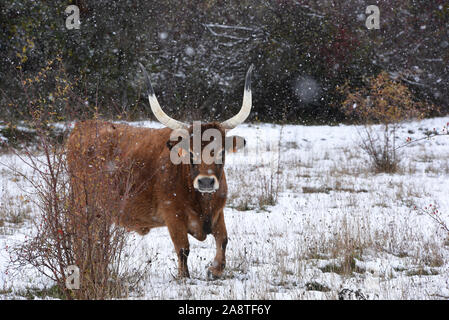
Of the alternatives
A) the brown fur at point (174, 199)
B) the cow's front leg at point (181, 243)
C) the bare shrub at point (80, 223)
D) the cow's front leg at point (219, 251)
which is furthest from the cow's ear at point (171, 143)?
the bare shrub at point (80, 223)

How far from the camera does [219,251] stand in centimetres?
476

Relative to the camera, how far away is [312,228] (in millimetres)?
5965

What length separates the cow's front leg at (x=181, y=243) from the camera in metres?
4.54

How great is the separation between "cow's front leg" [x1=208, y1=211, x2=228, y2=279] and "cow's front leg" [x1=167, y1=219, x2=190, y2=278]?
26 centimetres

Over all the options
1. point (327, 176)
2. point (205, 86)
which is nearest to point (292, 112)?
point (205, 86)

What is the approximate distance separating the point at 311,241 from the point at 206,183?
5.55ft

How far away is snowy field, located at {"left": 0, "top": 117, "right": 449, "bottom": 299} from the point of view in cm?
406

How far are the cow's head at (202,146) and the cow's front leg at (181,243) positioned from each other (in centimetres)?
48

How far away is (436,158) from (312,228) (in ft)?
22.0

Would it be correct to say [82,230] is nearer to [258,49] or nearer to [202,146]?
[202,146]

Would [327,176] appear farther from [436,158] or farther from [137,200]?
[137,200]

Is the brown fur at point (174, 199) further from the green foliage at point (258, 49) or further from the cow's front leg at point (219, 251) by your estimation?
the green foliage at point (258, 49)

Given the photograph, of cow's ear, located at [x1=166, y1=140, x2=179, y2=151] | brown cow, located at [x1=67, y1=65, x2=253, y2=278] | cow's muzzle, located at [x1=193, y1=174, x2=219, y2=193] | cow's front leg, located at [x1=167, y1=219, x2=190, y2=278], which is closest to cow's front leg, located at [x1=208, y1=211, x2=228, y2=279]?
brown cow, located at [x1=67, y1=65, x2=253, y2=278]

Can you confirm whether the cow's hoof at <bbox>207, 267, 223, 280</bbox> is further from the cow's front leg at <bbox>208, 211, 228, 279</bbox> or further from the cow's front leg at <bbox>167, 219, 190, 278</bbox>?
the cow's front leg at <bbox>167, 219, 190, 278</bbox>
